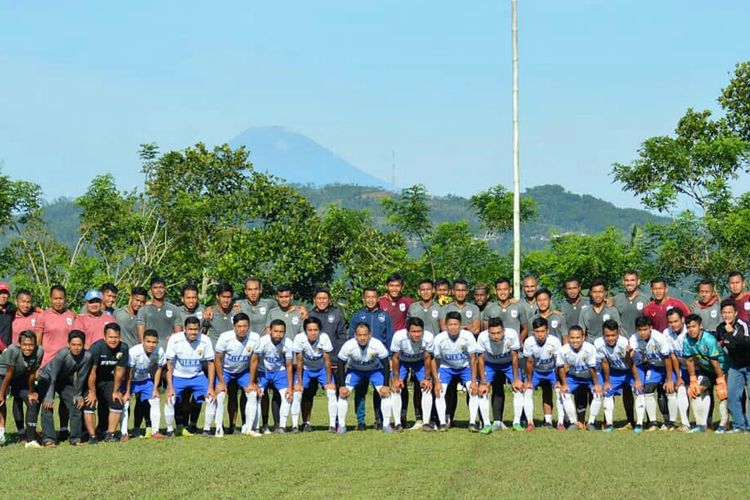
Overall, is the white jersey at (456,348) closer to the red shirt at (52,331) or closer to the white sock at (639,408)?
the white sock at (639,408)

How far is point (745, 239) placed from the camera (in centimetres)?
2778

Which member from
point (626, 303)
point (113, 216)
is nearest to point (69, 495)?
point (626, 303)

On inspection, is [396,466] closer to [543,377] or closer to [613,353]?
[543,377]

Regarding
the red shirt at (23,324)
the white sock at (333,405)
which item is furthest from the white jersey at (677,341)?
the red shirt at (23,324)

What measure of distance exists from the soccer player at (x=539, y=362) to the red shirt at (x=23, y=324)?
21.9 ft

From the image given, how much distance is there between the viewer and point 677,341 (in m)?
14.6

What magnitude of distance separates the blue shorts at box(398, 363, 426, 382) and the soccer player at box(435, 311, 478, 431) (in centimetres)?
26

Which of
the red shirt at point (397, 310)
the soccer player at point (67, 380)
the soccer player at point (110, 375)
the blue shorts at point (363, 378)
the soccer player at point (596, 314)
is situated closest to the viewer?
the soccer player at point (67, 380)

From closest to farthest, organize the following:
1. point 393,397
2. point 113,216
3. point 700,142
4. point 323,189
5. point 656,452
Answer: point 656,452 < point 393,397 < point 700,142 < point 113,216 < point 323,189

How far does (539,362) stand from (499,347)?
0.61m

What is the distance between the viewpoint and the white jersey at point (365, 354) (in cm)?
1473

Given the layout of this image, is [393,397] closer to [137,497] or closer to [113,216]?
[137,497]

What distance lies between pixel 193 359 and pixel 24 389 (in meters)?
2.22

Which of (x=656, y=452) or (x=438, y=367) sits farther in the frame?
(x=438, y=367)
